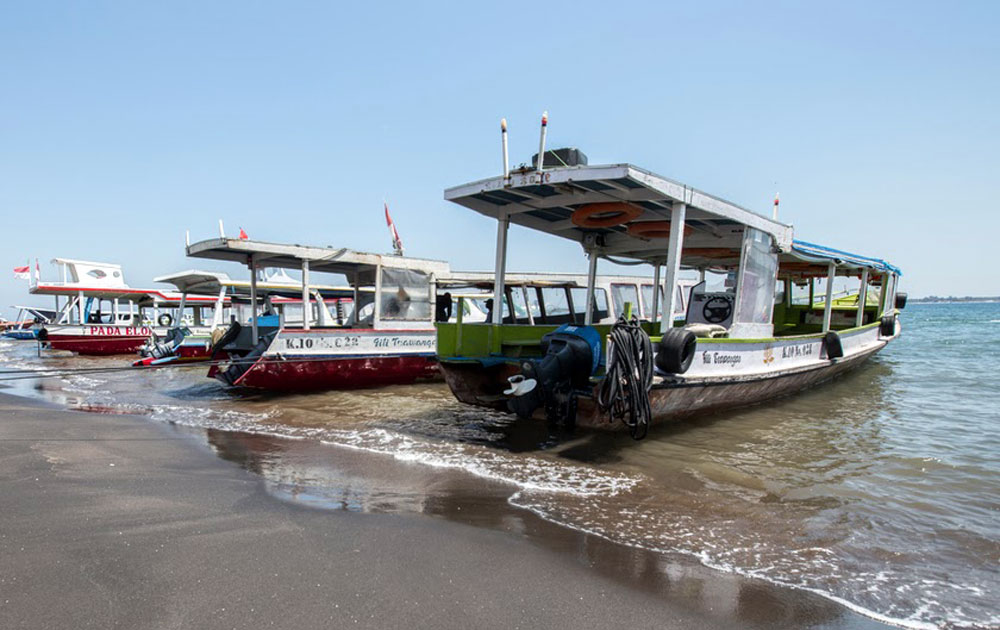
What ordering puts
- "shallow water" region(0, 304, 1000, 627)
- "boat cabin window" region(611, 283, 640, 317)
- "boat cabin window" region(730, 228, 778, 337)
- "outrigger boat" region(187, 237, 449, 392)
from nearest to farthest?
"shallow water" region(0, 304, 1000, 627) < "boat cabin window" region(730, 228, 778, 337) < "outrigger boat" region(187, 237, 449, 392) < "boat cabin window" region(611, 283, 640, 317)

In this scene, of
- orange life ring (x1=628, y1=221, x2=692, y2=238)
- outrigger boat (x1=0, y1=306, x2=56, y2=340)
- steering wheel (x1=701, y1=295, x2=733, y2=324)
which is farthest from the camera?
outrigger boat (x1=0, y1=306, x2=56, y2=340)

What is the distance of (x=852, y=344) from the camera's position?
37.1 ft

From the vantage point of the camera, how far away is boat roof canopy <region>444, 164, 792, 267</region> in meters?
5.98

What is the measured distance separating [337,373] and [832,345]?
932 centimetres

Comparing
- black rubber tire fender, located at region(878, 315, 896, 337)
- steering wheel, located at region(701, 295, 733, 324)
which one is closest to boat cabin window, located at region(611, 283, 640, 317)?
steering wheel, located at region(701, 295, 733, 324)

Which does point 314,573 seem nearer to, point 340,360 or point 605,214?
point 605,214

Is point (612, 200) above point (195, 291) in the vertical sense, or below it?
above

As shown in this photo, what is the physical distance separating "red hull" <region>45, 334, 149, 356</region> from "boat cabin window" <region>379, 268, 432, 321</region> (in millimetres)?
14854

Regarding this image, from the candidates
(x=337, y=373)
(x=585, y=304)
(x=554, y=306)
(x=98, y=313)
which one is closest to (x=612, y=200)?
(x=585, y=304)

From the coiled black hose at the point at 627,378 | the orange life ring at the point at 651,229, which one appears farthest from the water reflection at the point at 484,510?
the orange life ring at the point at 651,229

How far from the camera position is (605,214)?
7641mm

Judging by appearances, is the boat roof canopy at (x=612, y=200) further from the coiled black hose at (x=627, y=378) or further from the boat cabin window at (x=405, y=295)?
the boat cabin window at (x=405, y=295)

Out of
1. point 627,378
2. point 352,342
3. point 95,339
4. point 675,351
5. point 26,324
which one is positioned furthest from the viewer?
point 26,324

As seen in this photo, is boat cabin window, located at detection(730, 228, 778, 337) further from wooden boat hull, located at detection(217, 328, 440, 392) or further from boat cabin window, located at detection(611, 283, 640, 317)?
wooden boat hull, located at detection(217, 328, 440, 392)
